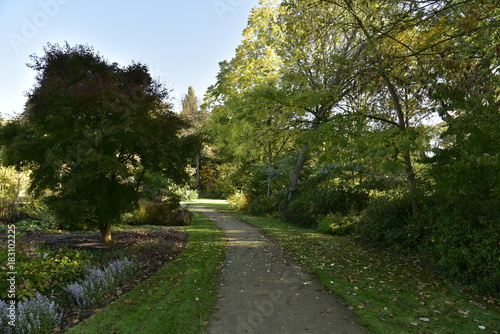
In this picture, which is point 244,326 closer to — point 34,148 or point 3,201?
point 34,148

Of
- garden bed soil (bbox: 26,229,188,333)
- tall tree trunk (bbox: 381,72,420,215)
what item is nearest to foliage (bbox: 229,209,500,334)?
tall tree trunk (bbox: 381,72,420,215)

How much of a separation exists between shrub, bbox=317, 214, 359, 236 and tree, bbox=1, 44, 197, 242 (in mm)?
6630

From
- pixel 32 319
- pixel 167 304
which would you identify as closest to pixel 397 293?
pixel 167 304

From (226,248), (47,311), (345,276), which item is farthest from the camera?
(226,248)

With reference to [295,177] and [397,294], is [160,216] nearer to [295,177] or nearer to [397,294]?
[295,177]

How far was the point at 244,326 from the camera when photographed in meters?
4.09

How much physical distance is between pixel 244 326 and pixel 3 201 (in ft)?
45.9

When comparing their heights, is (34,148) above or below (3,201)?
above

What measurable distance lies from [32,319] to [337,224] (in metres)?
9.88

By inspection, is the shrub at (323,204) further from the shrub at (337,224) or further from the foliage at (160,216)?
the foliage at (160,216)

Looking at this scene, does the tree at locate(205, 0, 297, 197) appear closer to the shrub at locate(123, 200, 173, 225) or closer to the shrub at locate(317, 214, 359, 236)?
the shrub at locate(317, 214, 359, 236)

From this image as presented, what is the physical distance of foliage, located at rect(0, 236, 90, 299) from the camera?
4.45 m

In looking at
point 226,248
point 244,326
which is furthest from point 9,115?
point 244,326

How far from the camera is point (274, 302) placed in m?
4.89
